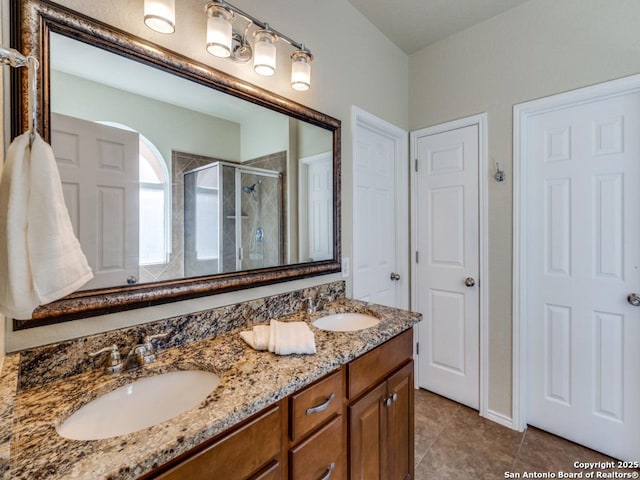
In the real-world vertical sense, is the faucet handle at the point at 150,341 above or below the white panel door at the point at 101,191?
below

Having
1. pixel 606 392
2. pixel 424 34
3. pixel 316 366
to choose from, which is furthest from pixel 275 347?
pixel 424 34

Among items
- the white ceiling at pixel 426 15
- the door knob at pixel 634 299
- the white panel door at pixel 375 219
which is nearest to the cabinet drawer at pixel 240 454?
the white panel door at pixel 375 219

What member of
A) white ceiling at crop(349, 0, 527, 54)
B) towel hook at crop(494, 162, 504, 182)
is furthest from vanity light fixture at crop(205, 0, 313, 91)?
towel hook at crop(494, 162, 504, 182)

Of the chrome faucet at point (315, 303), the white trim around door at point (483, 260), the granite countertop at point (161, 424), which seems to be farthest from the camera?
the white trim around door at point (483, 260)

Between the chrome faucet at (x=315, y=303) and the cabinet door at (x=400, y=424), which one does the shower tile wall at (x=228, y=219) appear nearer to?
the chrome faucet at (x=315, y=303)

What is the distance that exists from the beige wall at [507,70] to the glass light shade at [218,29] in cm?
169

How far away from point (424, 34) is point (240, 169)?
1797 mm

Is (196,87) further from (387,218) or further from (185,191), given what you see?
(387,218)

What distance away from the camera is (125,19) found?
39.7 inches

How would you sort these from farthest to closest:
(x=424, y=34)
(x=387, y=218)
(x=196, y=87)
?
(x=387, y=218) → (x=424, y=34) → (x=196, y=87)

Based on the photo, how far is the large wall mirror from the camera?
90cm

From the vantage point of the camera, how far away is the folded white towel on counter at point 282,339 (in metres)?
1.03

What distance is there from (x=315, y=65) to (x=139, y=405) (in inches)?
67.6

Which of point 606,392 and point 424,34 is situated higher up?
point 424,34
